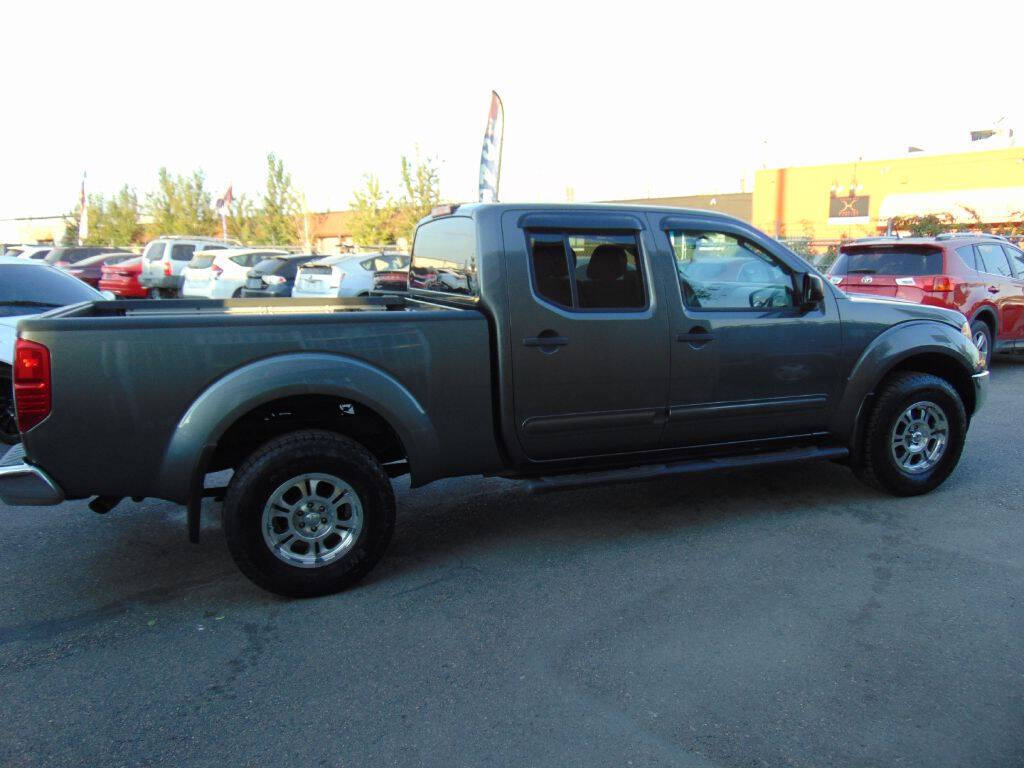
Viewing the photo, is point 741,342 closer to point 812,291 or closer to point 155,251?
point 812,291

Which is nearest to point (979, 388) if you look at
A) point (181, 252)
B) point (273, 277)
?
point (273, 277)

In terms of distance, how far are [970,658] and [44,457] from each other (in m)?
4.10

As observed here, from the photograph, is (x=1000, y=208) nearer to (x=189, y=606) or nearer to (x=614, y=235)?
(x=614, y=235)

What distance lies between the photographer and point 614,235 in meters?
4.62

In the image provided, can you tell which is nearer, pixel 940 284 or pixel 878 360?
pixel 878 360

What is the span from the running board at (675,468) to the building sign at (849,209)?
41.1m

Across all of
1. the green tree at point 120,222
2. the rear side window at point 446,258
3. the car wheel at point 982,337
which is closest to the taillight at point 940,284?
the car wheel at point 982,337

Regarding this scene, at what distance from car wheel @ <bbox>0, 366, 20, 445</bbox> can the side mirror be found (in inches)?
246

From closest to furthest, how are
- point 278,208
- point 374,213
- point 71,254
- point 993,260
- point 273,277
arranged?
point 993,260
point 273,277
point 71,254
point 374,213
point 278,208

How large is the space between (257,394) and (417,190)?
28499 mm

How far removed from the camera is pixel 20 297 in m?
7.09

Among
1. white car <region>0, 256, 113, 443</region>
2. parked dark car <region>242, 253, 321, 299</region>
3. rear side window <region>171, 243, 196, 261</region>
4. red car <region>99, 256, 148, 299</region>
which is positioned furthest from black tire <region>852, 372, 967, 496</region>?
red car <region>99, 256, 148, 299</region>

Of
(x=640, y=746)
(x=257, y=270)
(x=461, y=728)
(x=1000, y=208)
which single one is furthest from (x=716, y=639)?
(x=1000, y=208)

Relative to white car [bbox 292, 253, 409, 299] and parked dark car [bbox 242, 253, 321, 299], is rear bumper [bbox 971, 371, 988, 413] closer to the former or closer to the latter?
white car [bbox 292, 253, 409, 299]
